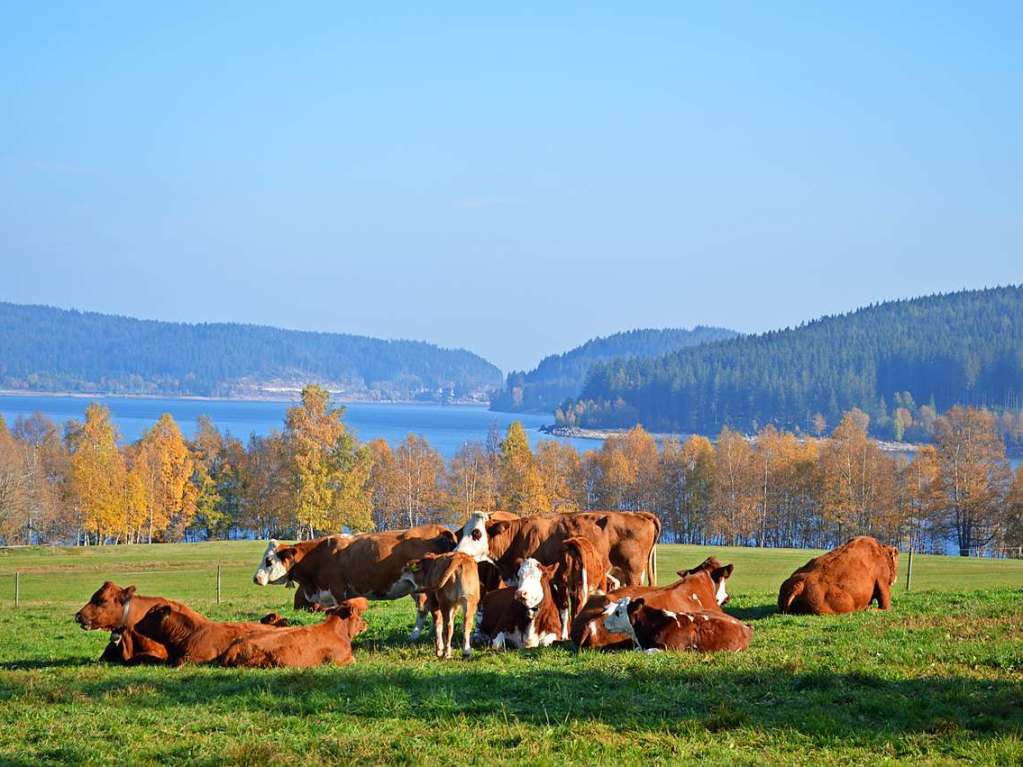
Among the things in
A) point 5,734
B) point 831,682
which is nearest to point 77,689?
point 5,734

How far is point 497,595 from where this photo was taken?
50.9ft

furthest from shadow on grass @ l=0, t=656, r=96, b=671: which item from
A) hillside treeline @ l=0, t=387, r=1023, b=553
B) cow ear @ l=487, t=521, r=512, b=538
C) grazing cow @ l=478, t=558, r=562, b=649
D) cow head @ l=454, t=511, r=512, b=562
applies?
hillside treeline @ l=0, t=387, r=1023, b=553

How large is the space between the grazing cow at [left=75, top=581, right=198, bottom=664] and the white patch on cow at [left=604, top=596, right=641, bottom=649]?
5089mm

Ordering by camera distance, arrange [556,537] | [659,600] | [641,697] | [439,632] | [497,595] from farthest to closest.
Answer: [556,537] < [497,595] < [659,600] < [439,632] < [641,697]

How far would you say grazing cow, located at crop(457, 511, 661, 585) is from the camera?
17.0m

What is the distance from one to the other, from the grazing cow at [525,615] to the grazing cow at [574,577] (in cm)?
42

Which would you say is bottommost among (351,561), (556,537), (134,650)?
(134,650)

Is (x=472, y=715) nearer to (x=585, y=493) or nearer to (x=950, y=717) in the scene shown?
(x=950, y=717)

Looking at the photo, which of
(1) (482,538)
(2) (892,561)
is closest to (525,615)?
(1) (482,538)

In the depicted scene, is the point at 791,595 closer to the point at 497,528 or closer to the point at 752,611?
the point at 752,611

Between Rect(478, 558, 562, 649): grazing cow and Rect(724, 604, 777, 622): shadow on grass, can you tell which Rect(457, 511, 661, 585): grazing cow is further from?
Rect(724, 604, 777, 622): shadow on grass

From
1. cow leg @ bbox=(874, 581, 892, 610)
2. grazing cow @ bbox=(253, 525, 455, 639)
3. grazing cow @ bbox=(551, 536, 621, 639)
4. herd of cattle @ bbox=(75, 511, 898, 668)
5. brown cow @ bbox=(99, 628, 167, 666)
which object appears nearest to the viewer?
herd of cattle @ bbox=(75, 511, 898, 668)

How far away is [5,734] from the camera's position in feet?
32.1

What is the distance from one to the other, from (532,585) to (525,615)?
40cm
